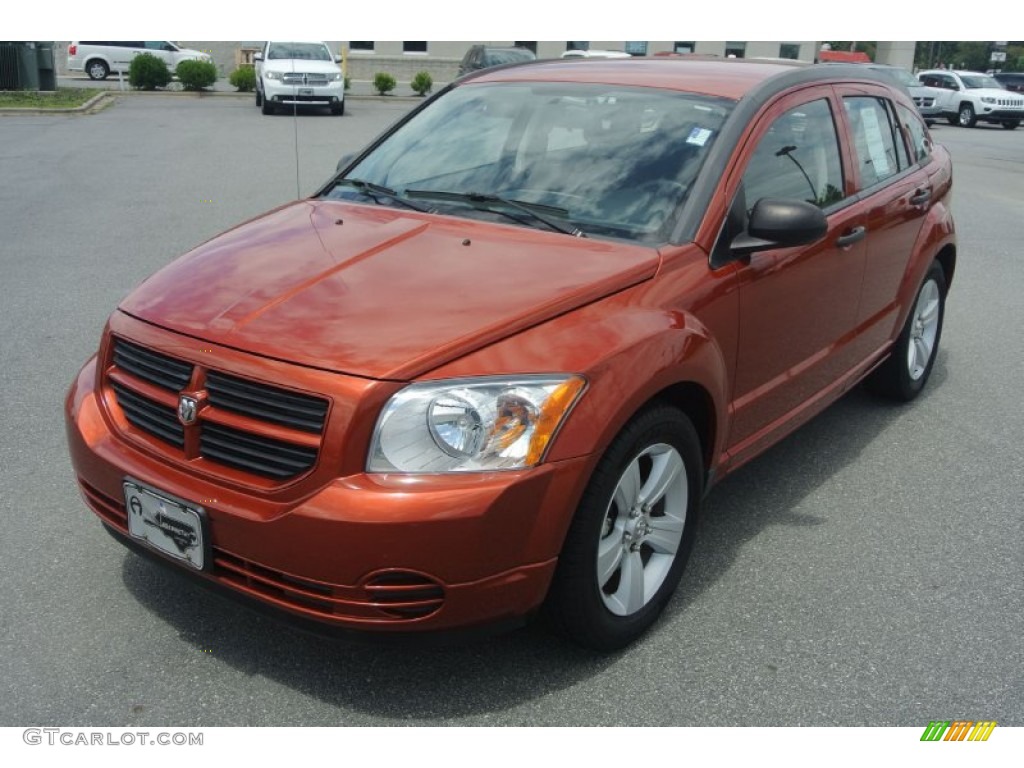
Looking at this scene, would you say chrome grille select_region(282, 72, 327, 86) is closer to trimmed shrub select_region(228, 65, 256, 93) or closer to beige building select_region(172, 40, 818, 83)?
trimmed shrub select_region(228, 65, 256, 93)

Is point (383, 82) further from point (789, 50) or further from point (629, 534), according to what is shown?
point (629, 534)

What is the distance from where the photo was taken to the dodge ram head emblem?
282cm

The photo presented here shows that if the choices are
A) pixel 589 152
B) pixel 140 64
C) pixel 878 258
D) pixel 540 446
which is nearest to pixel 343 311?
pixel 540 446

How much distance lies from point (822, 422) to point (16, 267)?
619 centimetres

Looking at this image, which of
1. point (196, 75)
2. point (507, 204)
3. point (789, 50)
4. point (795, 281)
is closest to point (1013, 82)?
point (789, 50)

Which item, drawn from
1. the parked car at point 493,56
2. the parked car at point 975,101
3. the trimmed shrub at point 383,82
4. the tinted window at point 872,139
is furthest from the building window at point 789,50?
the tinted window at point 872,139

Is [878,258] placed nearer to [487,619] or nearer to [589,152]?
[589,152]

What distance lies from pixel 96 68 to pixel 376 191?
114 feet

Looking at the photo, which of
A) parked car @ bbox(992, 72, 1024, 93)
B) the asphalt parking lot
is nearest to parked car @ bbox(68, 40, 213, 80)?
parked car @ bbox(992, 72, 1024, 93)

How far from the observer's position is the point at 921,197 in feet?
16.7

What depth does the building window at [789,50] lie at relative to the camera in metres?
47.6

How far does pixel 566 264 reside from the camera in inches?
126

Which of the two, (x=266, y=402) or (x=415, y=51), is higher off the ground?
(x=266, y=402)

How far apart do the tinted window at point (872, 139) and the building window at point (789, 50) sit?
4579cm
